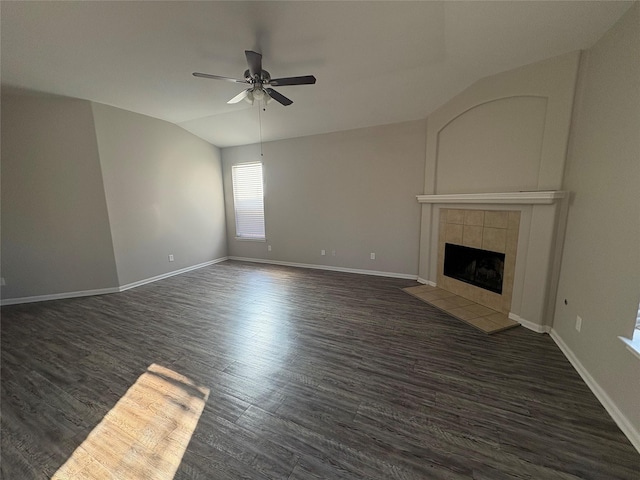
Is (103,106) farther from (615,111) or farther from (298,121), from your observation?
(615,111)

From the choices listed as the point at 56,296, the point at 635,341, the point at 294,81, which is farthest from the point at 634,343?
the point at 56,296

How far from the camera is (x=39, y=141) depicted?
337 cm

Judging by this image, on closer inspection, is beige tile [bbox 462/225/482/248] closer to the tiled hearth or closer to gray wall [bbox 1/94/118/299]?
the tiled hearth

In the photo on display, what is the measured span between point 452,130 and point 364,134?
4.85 feet

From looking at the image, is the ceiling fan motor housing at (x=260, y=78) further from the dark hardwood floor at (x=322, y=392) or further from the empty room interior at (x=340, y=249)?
the dark hardwood floor at (x=322, y=392)

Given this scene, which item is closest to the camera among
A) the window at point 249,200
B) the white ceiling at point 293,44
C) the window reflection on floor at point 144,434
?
the window reflection on floor at point 144,434

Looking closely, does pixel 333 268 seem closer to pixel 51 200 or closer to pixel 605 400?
pixel 605 400

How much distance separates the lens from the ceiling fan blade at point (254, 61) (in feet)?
7.35

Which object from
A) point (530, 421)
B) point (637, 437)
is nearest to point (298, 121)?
point (530, 421)

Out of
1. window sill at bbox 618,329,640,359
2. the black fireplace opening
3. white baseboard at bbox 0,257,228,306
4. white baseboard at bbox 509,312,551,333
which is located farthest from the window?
window sill at bbox 618,329,640,359

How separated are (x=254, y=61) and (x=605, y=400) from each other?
12.8ft

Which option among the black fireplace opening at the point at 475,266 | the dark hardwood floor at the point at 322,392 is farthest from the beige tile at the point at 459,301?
the dark hardwood floor at the point at 322,392

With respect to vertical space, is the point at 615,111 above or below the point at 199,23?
below

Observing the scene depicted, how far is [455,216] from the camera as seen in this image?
3533 millimetres
